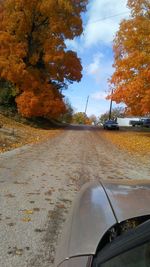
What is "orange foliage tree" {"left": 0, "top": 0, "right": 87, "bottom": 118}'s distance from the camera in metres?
34.3

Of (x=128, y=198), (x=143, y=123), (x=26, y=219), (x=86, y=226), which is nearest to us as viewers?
(x=86, y=226)

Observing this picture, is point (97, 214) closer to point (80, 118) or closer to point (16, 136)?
point (16, 136)

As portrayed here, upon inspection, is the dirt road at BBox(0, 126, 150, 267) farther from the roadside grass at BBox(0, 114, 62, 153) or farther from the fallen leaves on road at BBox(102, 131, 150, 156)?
the fallen leaves on road at BBox(102, 131, 150, 156)

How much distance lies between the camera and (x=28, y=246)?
4.85 m

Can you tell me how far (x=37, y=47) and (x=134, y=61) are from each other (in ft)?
47.3

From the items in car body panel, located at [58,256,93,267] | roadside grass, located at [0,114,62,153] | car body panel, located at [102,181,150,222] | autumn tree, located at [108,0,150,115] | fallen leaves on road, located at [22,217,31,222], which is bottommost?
fallen leaves on road, located at [22,217,31,222]

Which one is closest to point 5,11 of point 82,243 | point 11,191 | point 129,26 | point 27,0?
point 27,0

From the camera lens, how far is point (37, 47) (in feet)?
123

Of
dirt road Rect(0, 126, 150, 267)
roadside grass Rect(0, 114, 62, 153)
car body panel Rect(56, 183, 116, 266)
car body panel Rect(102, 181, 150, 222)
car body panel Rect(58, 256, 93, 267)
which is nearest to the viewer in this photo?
car body panel Rect(58, 256, 93, 267)

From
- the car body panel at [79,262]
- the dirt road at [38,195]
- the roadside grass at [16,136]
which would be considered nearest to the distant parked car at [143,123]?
the roadside grass at [16,136]

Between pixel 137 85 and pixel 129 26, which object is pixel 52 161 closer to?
pixel 137 85

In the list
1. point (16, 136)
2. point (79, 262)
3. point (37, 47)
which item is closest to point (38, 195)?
point (79, 262)

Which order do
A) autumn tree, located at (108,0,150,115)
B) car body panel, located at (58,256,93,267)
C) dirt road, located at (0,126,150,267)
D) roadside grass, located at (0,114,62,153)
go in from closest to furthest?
car body panel, located at (58,256,93,267)
dirt road, located at (0,126,150,267)
roadside grass, located at (0,114,62,153)
autumn tree, located at (108,0,150,115)

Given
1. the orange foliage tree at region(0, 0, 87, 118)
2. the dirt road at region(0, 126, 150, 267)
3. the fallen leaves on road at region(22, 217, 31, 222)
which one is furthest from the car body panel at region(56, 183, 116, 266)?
the orange foliage tree at region(0, 0, 87, 118)
